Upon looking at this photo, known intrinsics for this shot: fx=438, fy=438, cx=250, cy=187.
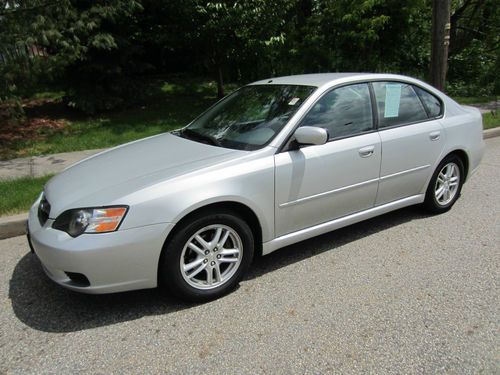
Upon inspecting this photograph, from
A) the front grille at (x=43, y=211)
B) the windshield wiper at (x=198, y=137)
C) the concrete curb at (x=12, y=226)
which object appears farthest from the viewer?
the concrete curb at (x=12, y=226)

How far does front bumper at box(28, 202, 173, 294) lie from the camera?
2713mm

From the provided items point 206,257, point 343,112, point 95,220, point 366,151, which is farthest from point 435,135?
point 95,220

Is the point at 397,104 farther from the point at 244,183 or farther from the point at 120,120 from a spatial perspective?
the point at 120,120

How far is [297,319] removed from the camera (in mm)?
2902

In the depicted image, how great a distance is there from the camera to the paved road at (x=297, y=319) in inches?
99.0

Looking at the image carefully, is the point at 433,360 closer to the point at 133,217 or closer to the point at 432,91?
the point at 133,217

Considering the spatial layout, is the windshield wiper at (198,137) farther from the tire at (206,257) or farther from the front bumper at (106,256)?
the front bumper at (106,256)

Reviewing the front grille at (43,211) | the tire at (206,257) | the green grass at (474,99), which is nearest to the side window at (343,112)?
the tire at (206,257)

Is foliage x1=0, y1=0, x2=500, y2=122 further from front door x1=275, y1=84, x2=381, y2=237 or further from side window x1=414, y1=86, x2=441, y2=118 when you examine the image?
side window x1=414, y1=86, x2=441, y2=118

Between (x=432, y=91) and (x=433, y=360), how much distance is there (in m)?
2.96

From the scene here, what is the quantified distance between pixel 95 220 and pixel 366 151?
2.28 m

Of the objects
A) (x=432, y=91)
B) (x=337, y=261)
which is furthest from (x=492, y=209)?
(x=337, y=261)

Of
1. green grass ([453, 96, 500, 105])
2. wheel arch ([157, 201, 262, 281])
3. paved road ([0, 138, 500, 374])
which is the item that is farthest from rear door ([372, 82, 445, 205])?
green grass ([453, 96, 500, 105])

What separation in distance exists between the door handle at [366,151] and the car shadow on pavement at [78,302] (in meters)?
0.92
